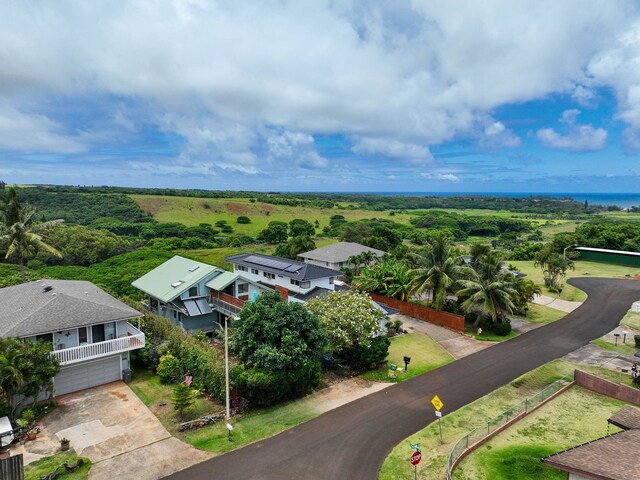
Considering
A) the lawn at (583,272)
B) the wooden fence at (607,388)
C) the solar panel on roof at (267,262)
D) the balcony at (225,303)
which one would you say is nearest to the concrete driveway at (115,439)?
the balcony at (225,303)

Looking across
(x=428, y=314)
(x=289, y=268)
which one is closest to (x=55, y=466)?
(x=289, y=268)

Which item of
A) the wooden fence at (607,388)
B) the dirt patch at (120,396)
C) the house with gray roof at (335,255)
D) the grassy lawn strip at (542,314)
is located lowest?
the dirt patch at (120,396)

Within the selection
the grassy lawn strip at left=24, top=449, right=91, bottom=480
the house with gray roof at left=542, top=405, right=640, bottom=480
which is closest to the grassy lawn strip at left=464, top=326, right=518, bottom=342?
the house with gray roof at left=542, top=405, right=640, bottom=480

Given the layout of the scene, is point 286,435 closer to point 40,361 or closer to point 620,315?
point 40,361

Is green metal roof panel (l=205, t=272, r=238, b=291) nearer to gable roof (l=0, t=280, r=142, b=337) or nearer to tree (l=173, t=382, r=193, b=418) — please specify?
gable roof (l=0, t=280, r=142, b=337)

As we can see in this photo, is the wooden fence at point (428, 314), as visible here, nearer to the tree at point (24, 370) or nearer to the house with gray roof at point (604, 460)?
the house with gray roof at point (604, 460)

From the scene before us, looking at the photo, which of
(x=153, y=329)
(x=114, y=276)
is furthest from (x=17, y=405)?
(x=114, y=276)

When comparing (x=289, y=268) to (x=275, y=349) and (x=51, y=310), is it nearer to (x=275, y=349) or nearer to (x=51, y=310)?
(x=275, y=349)
